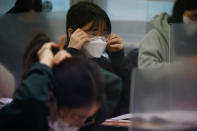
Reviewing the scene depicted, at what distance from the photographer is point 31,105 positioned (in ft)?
3.24

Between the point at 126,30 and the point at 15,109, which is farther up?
the point at 126,30

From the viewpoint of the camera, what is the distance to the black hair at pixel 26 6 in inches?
46.0

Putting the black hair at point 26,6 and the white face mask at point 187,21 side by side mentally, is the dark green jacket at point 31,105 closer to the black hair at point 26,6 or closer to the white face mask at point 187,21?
the black hair at point 26,6

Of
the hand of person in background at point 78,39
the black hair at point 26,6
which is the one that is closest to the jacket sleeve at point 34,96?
the hand of person in background at point 78,39

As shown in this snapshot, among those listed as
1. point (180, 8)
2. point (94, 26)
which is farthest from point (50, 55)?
point (180, 8)

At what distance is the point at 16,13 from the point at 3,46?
142mm

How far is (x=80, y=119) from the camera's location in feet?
3.53

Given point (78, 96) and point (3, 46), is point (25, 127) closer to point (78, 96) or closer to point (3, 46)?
point (78, 96)

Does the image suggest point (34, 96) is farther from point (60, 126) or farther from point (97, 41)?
point (97, 41)

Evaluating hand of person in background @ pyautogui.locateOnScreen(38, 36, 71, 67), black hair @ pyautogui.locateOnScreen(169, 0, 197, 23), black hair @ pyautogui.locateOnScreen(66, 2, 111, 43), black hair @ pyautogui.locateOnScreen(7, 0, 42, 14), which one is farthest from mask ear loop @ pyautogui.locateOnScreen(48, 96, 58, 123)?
black hair @ pyautogui.locateOnScreen(169, 0, 197, 23)

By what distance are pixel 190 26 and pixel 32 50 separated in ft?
2.07

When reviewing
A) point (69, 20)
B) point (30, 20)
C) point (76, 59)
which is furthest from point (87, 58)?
point (30, 20)

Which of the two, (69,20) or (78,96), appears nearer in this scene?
(78,96)

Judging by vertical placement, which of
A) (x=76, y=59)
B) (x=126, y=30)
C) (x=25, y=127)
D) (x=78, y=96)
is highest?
(x=126, y=30)
